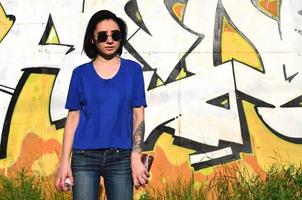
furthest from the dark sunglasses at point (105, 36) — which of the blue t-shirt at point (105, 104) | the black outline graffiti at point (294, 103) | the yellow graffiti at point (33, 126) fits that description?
the black outline graffiti at point (294, 103)

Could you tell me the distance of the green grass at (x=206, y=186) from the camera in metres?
4.32

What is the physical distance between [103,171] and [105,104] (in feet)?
1.13

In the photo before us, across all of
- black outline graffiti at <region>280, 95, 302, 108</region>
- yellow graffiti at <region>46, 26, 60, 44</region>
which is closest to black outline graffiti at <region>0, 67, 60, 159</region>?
yellow graffiti at <region>46, 26, 60, 44</region>

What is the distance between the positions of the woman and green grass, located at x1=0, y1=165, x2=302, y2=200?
2.08 metres

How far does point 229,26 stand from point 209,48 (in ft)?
1.01

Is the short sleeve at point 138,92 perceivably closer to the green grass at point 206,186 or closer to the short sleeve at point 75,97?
the short sleeve at point 75,97

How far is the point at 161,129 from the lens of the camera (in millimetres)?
4785

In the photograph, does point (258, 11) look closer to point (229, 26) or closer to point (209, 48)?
point (229, 26)

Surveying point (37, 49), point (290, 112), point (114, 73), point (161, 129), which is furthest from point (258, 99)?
point (114, 73)

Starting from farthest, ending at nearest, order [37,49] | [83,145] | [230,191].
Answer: [37,49]
[230,191]
[83,145]

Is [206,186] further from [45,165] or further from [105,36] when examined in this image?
[105,36]

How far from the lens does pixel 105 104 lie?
2.35 meters

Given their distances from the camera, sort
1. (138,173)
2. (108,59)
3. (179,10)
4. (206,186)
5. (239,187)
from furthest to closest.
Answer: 1. (179,10)
2. (206,186)
3. (239,187)
4. (108,59)
5. (138,173)

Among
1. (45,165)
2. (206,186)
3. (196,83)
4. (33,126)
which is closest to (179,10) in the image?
(196,83)
